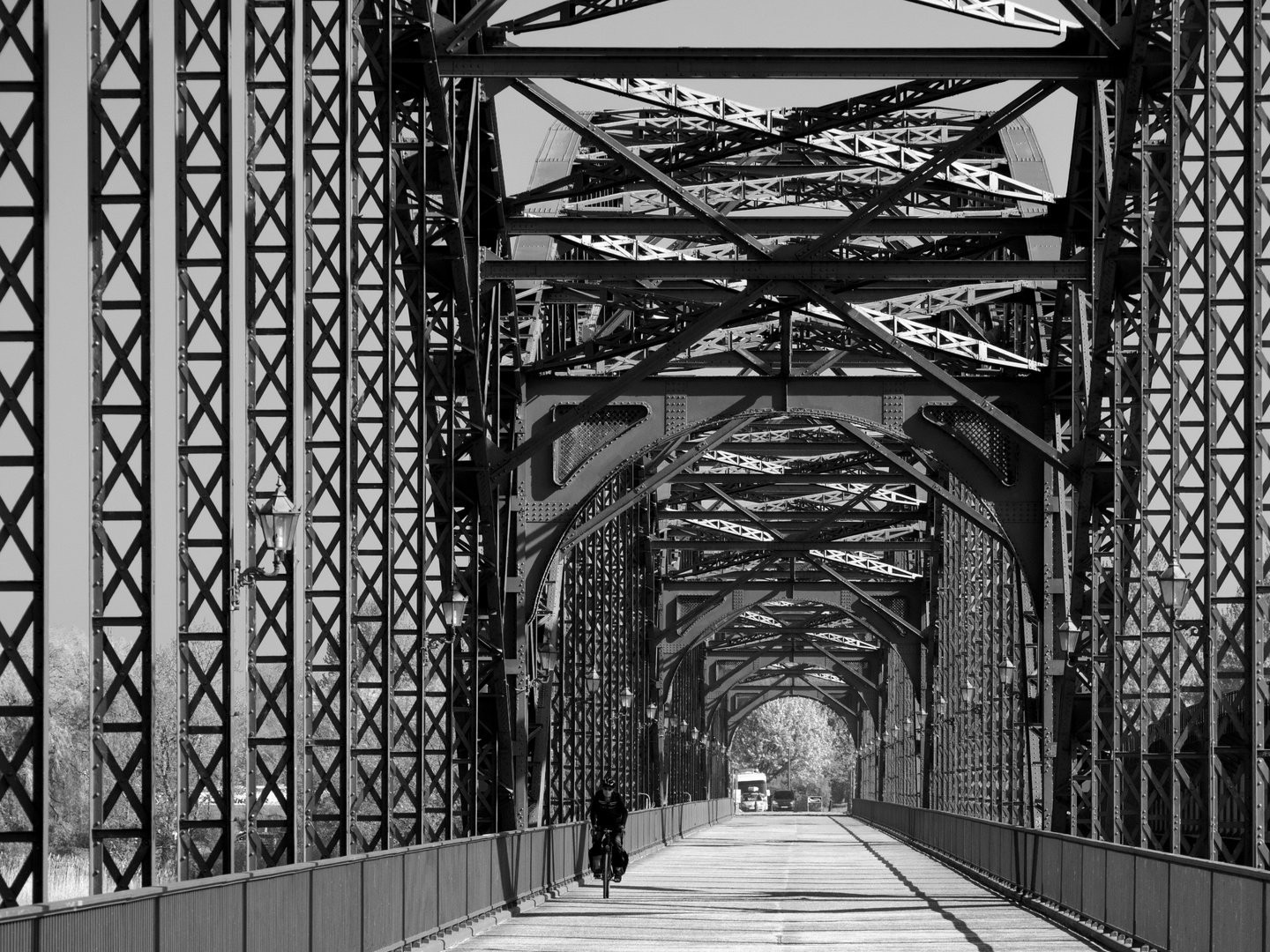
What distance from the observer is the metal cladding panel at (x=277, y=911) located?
1443 centimetres

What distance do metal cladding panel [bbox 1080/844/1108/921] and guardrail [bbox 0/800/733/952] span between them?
665 cm

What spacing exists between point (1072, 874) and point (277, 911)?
41.2 feet

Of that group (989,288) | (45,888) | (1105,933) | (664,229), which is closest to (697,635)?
(989,288)

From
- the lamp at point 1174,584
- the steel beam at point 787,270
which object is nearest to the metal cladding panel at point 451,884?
the lamp at point 1174,584

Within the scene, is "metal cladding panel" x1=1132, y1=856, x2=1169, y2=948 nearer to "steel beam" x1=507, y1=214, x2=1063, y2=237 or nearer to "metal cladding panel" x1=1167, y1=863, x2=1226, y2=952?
"metal cladding panel" x1=1167, y1=863, x2=1226, y2=952

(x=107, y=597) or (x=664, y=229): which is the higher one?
(x=664, y=229)

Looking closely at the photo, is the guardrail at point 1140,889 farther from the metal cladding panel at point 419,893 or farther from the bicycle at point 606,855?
the metal cladding panel at point 419,893

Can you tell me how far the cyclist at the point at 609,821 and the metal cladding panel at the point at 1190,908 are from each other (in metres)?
13.7

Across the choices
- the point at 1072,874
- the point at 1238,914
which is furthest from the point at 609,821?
the point at 1238,914

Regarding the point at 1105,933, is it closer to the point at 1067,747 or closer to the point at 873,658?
the point at 1067,747

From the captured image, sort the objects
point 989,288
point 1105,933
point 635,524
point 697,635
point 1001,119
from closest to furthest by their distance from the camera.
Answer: point 1105,933, point 1001,119, point 989,288, point 635,524, point 697,635

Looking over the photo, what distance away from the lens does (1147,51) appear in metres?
22.4

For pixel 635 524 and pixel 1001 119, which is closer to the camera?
pixel 1001 119

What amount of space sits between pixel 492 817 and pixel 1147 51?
1417 centimetres
